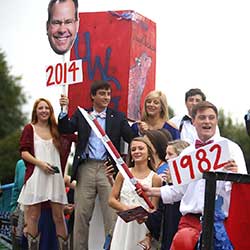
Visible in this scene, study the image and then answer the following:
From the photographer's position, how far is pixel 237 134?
50.0 meters

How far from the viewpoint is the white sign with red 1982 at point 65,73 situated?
9273mm

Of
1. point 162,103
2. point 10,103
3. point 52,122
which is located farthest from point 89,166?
point 10,103

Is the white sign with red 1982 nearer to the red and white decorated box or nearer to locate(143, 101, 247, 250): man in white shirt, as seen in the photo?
the red and white decorated box

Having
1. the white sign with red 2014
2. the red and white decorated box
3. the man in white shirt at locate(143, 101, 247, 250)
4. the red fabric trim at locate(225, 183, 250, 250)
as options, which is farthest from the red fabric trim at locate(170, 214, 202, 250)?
the red and white decorated box

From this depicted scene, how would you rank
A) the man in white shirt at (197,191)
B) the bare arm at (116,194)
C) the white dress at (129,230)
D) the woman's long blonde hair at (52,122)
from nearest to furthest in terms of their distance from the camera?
the man in white shirt at (197,191)
the white dress at (129,230)
the bare arm at (116,194)
the woman's long blonde hair at (52,122)

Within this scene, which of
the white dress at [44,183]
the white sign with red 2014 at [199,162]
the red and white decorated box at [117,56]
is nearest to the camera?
Answer: the white sign with red 2014 at [199,162]

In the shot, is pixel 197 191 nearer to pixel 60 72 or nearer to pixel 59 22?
pixel 60 72

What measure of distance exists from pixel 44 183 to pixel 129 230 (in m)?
1.74

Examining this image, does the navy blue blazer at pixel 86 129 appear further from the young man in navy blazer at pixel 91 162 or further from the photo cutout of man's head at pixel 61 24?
the photo cutout of man's head at pixel 61 24

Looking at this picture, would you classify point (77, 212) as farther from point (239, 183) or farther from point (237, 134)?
point (237, 134)

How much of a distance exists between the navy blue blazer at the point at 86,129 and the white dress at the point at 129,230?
3.94 ft

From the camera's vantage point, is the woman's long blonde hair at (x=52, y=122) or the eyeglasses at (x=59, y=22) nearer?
the woman's long blonde hair at (x=52, y=122)

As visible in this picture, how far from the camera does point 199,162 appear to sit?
6.18 m

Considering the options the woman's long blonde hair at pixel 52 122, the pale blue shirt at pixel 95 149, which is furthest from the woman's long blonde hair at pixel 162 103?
the woman's long blonde hair at pixel 52 122
